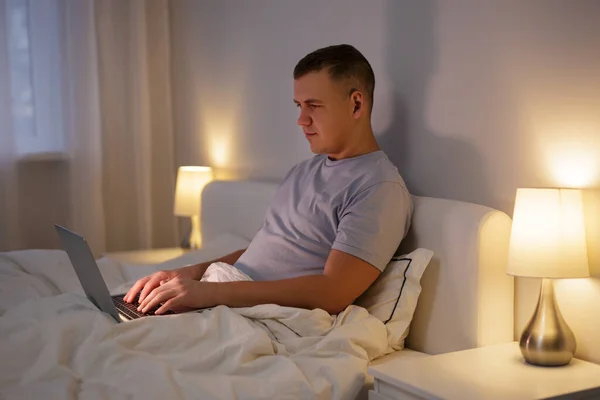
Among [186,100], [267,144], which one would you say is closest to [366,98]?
[267,144]

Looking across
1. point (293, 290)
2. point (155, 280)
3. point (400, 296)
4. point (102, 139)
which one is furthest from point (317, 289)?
point (102, 139)

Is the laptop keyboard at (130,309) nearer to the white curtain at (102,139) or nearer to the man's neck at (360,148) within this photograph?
the man's neck at (360,148)

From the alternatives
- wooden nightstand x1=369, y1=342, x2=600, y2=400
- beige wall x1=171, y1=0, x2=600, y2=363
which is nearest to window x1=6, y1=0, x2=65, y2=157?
beige wall x1=171, y1=0, x2=600, y2=363

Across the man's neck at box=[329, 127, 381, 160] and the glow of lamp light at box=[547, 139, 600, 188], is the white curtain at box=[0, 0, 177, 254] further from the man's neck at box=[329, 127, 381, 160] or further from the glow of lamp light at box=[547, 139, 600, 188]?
the glow of lamp light at box=[547, 139, 600, 188]

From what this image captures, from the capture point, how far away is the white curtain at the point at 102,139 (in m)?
3.54

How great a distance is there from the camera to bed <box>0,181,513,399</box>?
1542 mm

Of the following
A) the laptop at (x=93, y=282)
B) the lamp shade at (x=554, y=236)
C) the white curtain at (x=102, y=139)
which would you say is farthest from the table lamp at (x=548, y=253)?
the white curtain at (x=102, y=139)

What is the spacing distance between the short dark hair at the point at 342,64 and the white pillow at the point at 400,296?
0.49m

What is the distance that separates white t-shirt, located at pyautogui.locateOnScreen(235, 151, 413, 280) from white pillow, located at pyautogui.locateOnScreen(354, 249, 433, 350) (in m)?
0.05

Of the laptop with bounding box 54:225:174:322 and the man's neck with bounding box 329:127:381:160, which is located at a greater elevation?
the man's neck with bounding box 329:127:381:160

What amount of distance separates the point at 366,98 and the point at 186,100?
1795 mm

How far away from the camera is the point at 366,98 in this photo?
84.2 inches

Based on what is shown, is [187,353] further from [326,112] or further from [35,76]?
[35,76]

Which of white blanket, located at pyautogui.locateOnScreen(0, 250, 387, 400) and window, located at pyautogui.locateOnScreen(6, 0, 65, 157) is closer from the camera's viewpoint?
white blanket, located at pyautogui.locateOnScreen(0, 250, 387, 400)
